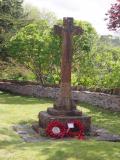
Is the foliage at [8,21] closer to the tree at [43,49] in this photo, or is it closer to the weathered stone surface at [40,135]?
the tree at [43,49]

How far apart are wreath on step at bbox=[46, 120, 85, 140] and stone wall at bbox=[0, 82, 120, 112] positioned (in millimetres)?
5777

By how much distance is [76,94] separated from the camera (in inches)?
902

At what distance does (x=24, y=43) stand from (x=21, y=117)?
12.8m

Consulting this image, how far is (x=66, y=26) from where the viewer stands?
14.2 m

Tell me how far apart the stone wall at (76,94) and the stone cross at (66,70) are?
5215mm

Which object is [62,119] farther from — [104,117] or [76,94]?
[76,94]

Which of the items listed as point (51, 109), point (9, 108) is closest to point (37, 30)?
point (9, 108)

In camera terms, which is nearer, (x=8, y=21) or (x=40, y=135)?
(x=40, y=135)

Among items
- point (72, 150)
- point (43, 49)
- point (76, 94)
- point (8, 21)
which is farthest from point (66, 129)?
point (8, 21)

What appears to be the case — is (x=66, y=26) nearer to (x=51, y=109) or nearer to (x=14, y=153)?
(x=51, y=109)

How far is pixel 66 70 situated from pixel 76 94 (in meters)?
9.14

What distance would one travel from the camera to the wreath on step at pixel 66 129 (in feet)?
40.7

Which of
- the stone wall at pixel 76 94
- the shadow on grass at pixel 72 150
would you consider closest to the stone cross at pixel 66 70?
the shadow on grass at pixel 72 150

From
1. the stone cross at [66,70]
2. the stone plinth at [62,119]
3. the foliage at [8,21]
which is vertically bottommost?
the stone plinth at [62,119]
